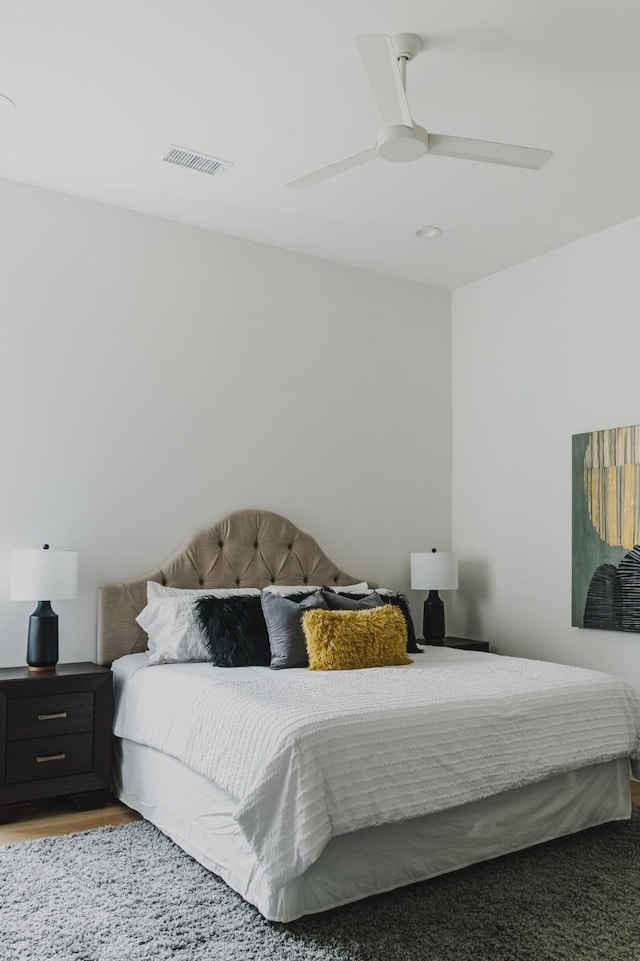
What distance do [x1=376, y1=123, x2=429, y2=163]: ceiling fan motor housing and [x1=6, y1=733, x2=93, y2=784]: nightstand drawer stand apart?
2.65m

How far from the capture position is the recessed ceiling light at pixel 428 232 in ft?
14.4

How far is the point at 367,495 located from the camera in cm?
498

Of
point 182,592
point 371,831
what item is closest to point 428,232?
point 182,592

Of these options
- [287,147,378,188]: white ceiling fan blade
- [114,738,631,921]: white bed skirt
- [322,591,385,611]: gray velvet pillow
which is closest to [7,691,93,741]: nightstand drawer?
[114,738,631,921]: white bed skirt

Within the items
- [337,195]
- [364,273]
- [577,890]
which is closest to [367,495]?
[364,273]

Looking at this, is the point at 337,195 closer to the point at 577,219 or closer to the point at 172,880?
the point at 577,219

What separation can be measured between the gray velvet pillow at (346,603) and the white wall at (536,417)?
1173 millimetres

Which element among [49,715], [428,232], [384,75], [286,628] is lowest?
[49,715]

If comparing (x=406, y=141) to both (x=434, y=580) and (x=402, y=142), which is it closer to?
(x=402, y=142)

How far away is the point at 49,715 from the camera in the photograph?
3.43m

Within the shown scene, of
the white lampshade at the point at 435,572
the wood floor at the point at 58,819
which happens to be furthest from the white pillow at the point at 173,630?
the white lampshade at the point at 435,572

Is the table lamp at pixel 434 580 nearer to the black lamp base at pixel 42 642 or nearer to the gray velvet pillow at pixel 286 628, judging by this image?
the gray velvet pillow at pixel 286 628

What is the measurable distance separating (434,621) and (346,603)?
3.49 ft

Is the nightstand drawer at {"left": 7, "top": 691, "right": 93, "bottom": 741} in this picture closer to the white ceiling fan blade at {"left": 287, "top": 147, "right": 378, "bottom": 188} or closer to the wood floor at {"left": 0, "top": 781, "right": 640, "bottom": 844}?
the wood floor at {"left": 0, "top": 781, "right": 640, "bottom": 844}
